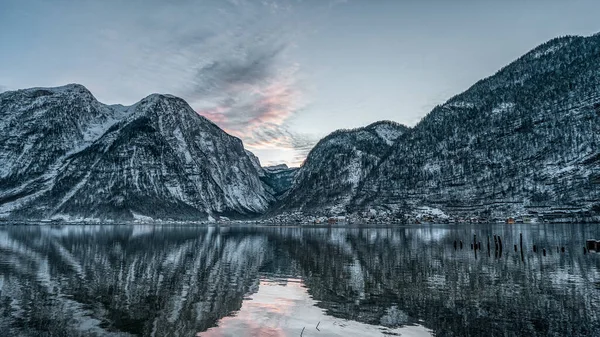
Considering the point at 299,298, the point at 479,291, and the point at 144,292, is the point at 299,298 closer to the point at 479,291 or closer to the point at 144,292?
the point at 144,292

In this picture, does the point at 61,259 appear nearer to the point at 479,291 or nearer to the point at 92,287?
the point at 92,287

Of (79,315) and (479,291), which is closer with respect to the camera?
(79,315)

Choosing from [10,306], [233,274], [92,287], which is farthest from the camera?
[233,274]

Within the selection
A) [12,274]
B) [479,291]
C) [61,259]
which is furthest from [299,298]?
[61,259]

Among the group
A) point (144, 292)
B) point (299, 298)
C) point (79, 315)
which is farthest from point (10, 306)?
point (299, 298)

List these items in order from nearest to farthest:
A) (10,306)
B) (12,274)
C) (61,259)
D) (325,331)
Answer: (325,331) → (10,306) → (12,274) → (61,259)

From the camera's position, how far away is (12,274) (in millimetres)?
40469

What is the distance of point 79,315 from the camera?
2466cm

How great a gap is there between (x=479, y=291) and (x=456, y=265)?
1806 centimetres

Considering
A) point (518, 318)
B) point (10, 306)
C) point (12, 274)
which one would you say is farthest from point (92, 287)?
point (518, 318)

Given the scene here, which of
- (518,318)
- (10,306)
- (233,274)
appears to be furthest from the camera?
(233,274)

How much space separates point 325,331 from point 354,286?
14.6 metres

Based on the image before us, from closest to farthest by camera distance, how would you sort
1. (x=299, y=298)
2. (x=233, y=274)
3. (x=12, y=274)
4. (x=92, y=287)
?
(x=299, y=298)
(x=92, y=287)
(x=12, y=274)
(x=233, y=274)

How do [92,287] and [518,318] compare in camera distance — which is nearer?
[518,318]
